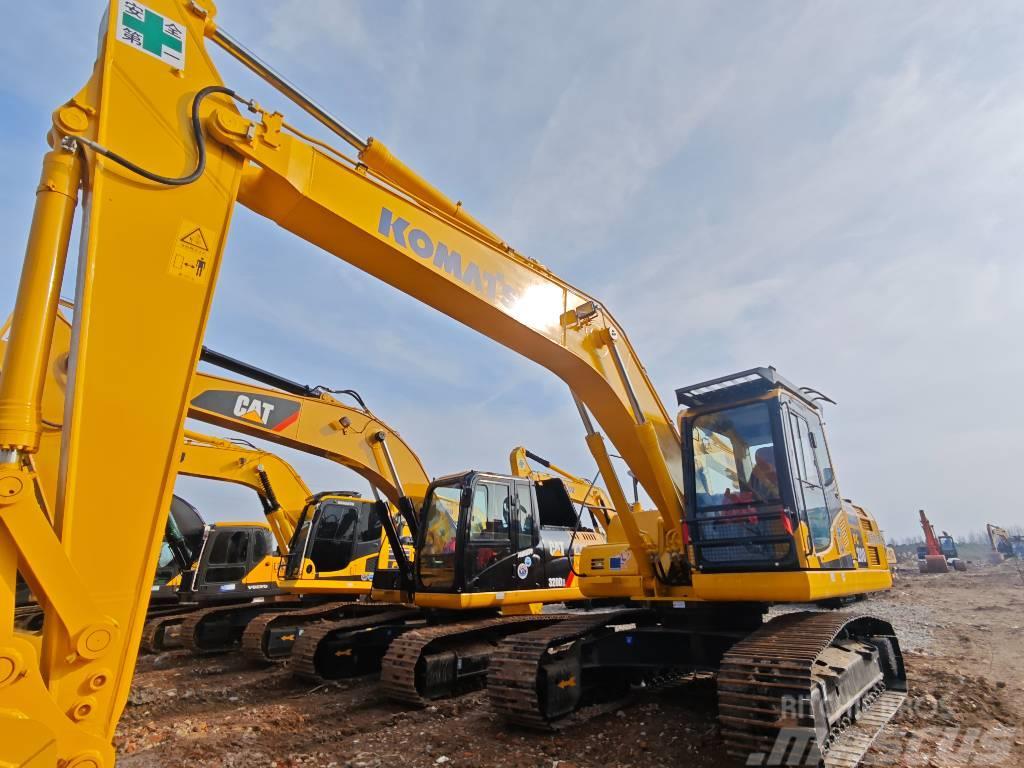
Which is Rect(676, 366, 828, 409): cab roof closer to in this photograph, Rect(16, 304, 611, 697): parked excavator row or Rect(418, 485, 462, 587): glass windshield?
Rect(16, 304, 611, 697): parked excavator row

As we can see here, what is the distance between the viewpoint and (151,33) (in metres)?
3.30

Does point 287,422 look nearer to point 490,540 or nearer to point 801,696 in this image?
point 490,540

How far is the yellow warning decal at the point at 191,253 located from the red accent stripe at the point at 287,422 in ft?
21.5

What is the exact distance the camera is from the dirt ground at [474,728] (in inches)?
182

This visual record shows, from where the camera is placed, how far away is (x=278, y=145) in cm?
374

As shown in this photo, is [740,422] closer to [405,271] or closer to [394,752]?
[405,271]

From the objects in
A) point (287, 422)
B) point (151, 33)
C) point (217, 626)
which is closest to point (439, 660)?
point (287, 422)

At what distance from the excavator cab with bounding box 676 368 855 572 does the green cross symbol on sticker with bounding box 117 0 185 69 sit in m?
4.58

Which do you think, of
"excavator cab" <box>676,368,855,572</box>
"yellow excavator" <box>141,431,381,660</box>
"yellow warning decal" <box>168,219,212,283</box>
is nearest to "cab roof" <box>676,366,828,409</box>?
"excavator cab" <box>676,368,855,572</box>

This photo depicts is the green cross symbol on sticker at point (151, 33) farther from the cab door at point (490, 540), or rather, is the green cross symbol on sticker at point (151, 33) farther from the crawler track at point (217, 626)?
the crawler track at point (217, 626)

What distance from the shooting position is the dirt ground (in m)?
4.63

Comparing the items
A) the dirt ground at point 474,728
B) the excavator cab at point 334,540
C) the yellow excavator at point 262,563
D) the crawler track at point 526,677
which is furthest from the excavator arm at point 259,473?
the crawler track at point 526,677

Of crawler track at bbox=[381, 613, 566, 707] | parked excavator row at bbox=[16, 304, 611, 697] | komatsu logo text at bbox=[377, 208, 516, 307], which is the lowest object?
crawler track at bbox=[381, 613, 566, 707]

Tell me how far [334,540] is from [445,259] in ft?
25.2
